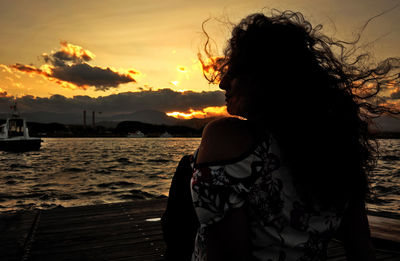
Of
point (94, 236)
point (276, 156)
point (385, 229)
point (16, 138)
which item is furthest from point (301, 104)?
point (16, 138)

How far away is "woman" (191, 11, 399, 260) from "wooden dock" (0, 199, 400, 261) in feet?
8.74

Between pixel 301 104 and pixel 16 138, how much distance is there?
4336 centimetres

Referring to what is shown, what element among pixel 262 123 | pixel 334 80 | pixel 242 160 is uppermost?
pixel 334 80

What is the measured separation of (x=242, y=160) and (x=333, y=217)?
1.56 feet

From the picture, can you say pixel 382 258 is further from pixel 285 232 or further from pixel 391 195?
pixel 391 195

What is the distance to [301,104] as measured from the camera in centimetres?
94

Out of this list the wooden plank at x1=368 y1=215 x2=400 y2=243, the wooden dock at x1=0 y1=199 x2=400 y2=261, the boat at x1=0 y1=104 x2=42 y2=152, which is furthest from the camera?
the boat at x1=0 y1=104 x2=42 y2=152

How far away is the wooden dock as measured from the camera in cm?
334

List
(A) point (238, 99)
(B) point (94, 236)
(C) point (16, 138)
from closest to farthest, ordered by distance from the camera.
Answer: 1. (A) point (238, 99)
2. (B) point (94, 236)
3. (C) point (16, 138)

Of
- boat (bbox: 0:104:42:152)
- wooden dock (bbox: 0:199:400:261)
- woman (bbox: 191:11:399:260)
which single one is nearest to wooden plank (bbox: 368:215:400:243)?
wooden dock (bbox: 0:199:400:261)

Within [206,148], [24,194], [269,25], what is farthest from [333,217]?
[24,194]

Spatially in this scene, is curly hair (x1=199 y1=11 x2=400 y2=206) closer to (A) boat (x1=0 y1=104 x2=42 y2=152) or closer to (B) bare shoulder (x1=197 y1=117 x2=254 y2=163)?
(B) bare shoulder (x1=197 y1=117 x2=254 y2=163)

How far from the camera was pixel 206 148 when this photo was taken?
32.9 inches

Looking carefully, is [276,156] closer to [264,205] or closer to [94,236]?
[264,205]
